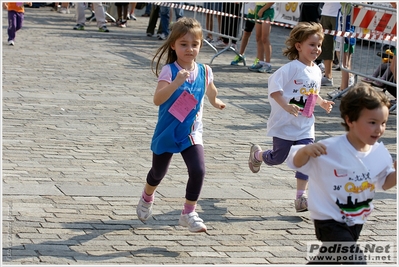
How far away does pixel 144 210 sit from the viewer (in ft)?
18.8

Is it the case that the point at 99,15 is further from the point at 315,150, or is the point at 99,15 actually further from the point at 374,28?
the point at 315,150

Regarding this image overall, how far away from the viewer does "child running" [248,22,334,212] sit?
247 inches

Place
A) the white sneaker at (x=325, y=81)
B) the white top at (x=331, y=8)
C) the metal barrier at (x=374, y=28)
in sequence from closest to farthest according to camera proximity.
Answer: the metal barrier at (x=374, y=28)
the white top at (x=331, y=8)
the white sneaker at (x=325, y=81)

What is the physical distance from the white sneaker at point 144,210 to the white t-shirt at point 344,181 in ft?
5.77

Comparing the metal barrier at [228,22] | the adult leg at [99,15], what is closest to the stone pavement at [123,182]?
the metal barrier at [228,22]

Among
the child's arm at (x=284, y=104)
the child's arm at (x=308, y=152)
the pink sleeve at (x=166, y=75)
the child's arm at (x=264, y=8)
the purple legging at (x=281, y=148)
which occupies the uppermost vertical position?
the pink sleeve at (x=166, y=75)

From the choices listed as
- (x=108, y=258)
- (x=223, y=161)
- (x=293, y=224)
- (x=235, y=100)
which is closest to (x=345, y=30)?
(x=235, y=100)

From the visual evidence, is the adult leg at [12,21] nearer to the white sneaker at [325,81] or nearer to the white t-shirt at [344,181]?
the white sneaker at [325,81]

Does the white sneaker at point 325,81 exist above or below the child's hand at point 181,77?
below

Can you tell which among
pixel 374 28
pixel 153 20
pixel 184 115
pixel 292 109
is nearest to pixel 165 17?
pixel 153 20

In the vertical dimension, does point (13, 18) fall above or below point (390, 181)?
below

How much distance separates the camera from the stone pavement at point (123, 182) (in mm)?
5242

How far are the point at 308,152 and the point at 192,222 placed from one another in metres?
1.51

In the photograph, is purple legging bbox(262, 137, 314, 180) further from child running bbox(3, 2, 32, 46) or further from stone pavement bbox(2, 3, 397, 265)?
child running bbox(3, 2, 32, 46)
